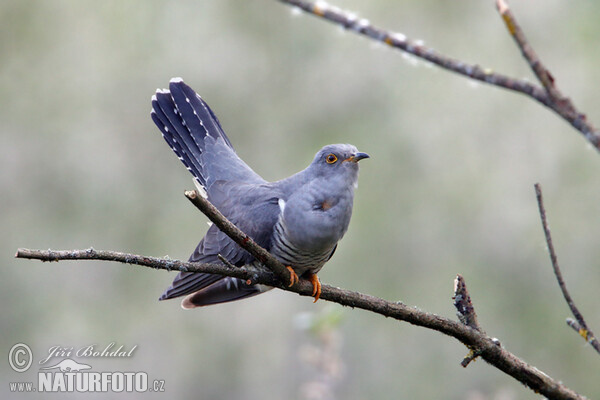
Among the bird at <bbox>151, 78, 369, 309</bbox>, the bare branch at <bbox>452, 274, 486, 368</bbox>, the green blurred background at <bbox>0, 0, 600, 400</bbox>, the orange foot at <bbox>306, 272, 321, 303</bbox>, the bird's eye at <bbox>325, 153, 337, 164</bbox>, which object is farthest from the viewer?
the green blurred background at <bbox>0, 0, 600, 400</bbox>

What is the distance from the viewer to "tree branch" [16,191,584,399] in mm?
1533

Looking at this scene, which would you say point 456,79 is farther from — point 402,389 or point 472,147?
point 402,389

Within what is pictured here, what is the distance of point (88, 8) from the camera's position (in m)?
6.82

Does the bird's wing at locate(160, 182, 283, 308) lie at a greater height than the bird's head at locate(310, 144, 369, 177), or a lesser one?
lesser

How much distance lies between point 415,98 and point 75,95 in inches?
135

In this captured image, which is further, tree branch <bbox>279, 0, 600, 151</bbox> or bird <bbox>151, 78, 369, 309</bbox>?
bird <bbox>151, 78, 369, 309</bbox>

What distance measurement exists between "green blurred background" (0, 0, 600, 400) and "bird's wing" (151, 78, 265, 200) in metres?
2.84

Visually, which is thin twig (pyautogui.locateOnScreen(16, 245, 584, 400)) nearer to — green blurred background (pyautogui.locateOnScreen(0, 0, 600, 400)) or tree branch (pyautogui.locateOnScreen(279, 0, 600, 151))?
tree branch (pyautogui.locateOnScreen(279, 0, 600, 151))

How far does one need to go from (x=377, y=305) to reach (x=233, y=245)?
3.37 feet

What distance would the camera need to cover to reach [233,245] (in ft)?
9.17

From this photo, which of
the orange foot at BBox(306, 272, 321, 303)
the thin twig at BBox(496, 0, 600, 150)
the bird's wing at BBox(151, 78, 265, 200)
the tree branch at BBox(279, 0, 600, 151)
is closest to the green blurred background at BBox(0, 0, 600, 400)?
the bird's wing at BBox(151, 78, 265, 200)

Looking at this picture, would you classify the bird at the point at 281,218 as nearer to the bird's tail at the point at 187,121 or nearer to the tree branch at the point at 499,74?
the bird's tail at the point at 187,121

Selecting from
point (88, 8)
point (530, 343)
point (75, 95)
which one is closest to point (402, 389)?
point (530, 343)

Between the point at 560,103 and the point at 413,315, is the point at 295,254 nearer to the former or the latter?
the point at 413,315
